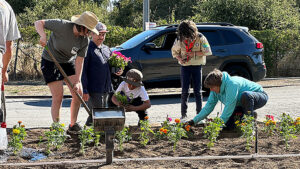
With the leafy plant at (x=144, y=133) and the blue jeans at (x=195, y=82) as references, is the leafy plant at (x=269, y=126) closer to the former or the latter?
the blue jeans at (x=195, y=82)

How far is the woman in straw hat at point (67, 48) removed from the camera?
6258 mm

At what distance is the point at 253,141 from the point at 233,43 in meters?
6.35

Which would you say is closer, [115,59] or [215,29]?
[115,59]

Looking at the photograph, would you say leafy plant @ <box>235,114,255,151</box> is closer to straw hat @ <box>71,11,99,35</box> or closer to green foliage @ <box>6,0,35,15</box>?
straw hat @ <box>71,11,99,35</box>

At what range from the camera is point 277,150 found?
591 centimetres

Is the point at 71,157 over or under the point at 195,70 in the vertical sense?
under

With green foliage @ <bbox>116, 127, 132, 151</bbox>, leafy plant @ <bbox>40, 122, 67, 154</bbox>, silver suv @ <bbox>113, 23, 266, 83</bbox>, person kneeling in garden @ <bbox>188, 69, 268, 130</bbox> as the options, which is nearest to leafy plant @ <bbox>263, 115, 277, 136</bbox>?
person kneeling in garden @ <bbox>188, 69, 268, 130</bbox>

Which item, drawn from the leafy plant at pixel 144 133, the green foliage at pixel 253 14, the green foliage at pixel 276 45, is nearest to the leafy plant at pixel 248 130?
the leafy plant at pixel 144 133

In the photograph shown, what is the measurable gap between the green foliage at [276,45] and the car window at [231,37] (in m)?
5.95

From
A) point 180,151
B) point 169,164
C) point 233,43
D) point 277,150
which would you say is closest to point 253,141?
point 277,150

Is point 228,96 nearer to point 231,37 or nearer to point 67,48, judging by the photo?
point 67,48

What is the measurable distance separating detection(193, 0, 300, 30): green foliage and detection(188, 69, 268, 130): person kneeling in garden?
1401 centimetres

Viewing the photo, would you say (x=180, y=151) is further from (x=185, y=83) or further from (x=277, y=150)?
(x=185, y=83)

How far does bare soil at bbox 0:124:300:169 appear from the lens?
5.18 metres
